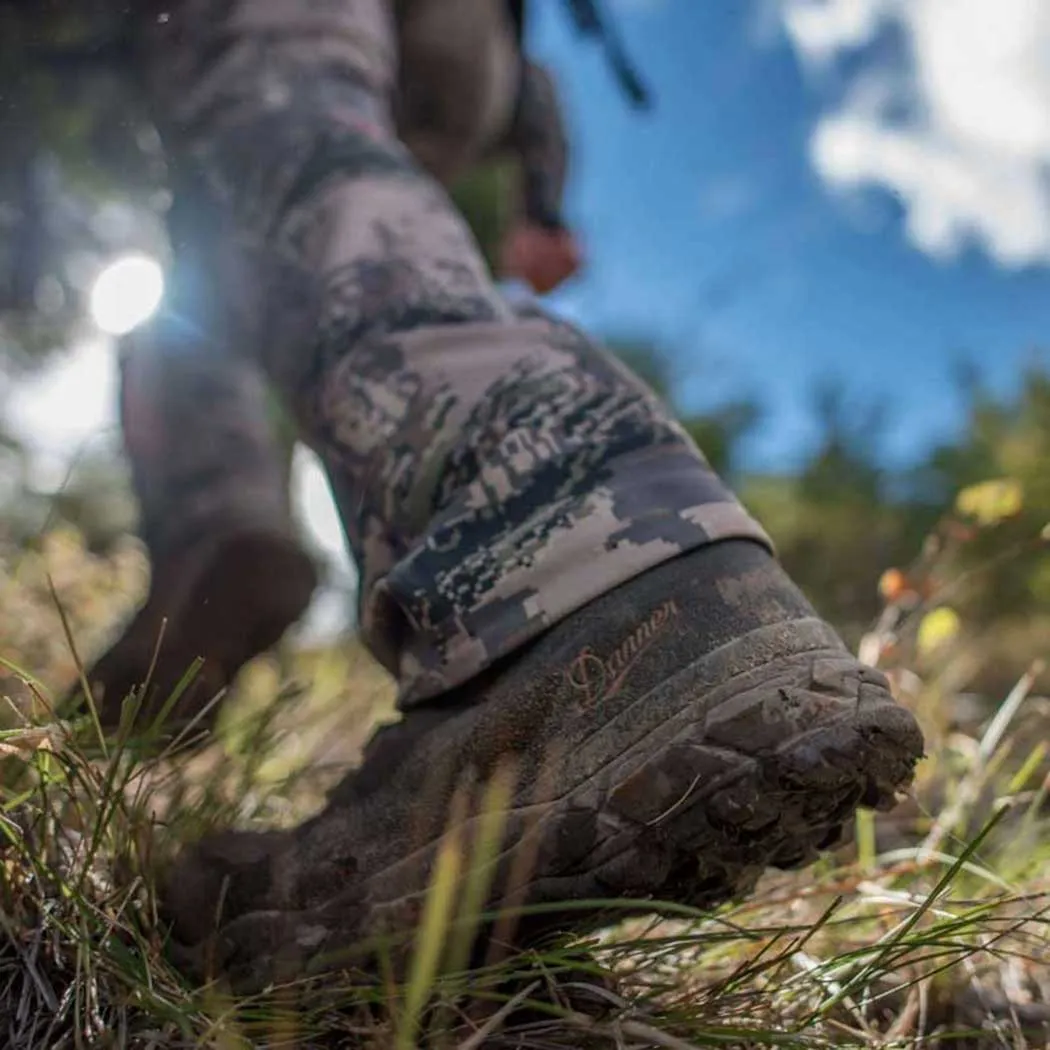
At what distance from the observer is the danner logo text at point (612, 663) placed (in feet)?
1.82

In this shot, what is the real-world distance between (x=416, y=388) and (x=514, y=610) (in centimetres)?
18

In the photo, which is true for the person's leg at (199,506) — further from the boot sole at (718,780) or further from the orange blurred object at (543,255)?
the orange blurred object at (543,255)

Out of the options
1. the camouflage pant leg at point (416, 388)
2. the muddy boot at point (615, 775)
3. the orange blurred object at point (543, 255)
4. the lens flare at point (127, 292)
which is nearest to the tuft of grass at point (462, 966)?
the muddy boot at point (615, 775)

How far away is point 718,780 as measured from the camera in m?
0.49

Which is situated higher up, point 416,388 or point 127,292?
point 127,292

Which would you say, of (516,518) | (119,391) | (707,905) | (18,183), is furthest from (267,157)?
(18,183)

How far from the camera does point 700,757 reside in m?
0.50

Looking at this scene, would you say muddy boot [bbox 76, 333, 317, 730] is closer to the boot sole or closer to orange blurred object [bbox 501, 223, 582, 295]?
the boot sole

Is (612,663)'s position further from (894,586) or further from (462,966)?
(894,586)

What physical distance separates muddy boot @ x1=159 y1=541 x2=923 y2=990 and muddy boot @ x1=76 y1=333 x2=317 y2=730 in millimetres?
328

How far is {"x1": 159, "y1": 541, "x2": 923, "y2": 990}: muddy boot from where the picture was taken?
501mm

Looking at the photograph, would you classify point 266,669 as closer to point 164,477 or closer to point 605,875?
point 164,477

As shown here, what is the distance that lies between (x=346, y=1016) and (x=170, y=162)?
790 mm

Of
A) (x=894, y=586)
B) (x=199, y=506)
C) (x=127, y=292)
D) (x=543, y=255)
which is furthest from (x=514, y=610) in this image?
(x=543, y=255)
